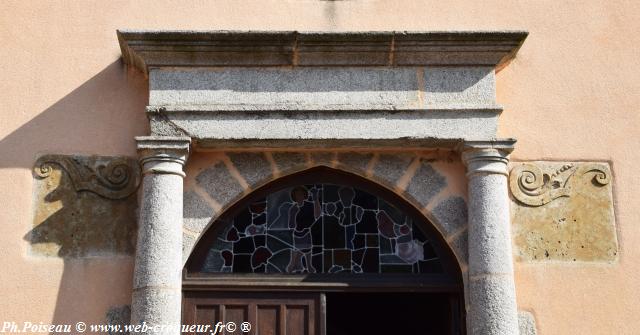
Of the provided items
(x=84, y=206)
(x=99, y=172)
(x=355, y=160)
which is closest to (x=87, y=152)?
(x=99, y=172)

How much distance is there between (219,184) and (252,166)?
233 mm

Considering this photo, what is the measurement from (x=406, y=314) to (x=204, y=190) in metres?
3.16

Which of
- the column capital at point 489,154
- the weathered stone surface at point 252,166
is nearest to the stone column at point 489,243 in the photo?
the column capital at point 489,154

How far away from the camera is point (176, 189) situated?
5434 mm

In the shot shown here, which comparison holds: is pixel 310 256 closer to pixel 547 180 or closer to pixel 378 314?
pixel 547 180

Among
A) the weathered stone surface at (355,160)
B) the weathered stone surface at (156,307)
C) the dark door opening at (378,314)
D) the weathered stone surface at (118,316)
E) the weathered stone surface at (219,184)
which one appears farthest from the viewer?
the dark door opening at (378,314)

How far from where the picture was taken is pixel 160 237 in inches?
209

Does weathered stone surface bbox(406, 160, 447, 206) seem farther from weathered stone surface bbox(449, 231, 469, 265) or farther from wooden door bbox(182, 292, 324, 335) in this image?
wooden door bbox(182, 292, 324, 335)

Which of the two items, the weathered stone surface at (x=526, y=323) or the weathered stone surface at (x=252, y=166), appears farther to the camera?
the weathered stone surface at (x=252, y=166)

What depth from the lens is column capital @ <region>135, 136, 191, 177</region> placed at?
17.9ft

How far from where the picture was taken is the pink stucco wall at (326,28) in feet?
18.0

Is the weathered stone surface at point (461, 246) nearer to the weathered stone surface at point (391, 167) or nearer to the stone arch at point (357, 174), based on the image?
the stone arch at point (357, 174)

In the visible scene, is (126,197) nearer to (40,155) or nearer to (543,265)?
(40,155)

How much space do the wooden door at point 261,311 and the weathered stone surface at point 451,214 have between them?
0.86 metres
